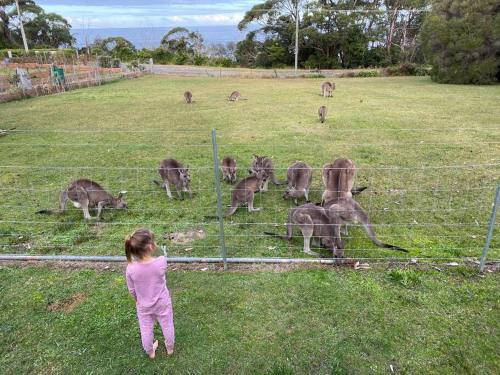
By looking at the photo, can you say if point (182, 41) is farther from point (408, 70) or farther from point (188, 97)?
point (188, 97)

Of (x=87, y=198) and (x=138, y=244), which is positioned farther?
(x=87, y=198)

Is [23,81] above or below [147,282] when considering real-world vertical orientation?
above

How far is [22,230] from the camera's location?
6.57 meters

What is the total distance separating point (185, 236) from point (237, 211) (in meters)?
1.30

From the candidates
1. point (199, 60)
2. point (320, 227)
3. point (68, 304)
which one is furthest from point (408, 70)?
point (68, 304)

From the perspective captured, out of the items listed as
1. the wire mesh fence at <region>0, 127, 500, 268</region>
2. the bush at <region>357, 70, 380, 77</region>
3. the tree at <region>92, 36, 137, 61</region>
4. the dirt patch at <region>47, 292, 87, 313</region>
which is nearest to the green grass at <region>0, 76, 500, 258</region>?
the wire mesh fence at <region>0, 127, 500, 268</region>

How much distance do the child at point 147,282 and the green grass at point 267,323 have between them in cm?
40

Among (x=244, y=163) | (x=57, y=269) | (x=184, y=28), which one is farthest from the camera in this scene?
(x=184, y=28)

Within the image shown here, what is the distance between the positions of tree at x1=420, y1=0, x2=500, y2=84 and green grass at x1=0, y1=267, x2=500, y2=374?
23.2 m

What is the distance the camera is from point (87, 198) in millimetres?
6848

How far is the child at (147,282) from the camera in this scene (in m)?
3.43

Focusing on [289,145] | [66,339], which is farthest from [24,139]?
[66,339]

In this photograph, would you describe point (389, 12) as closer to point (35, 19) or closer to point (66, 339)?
point (35, 19)

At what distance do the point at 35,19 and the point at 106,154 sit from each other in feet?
143
